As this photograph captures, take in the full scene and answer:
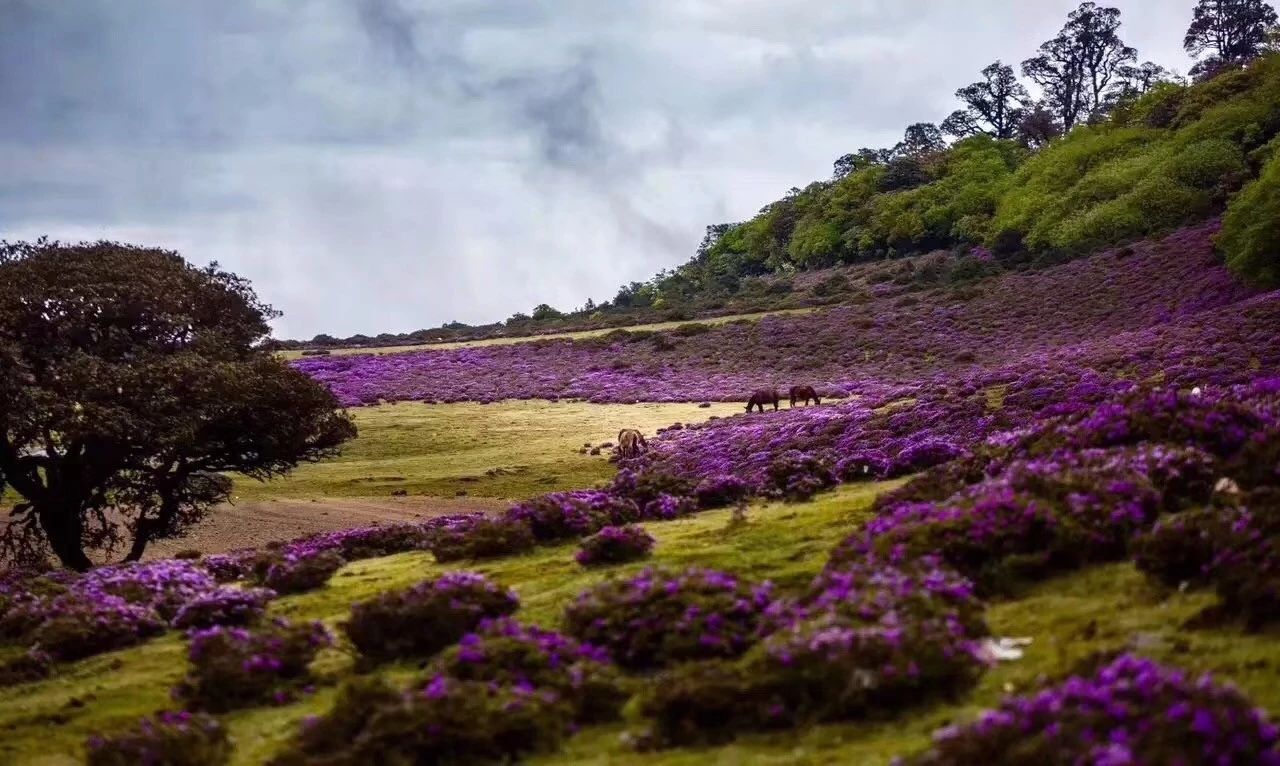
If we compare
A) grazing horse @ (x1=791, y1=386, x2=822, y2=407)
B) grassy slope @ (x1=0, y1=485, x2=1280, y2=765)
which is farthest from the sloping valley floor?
grazing horse @ (x1=791, y1=386, x2=822, y2=407)

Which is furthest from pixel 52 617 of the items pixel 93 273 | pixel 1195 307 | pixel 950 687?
pixel 1195 307

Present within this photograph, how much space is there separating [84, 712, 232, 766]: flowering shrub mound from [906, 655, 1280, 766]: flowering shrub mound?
5.69 meters

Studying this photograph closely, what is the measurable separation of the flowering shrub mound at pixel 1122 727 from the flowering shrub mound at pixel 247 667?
6714mm

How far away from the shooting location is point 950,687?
292 inches

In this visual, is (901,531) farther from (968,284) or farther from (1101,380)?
(968,284)

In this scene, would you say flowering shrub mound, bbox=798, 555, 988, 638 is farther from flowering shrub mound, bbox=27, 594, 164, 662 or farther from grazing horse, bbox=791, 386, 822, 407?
grazing horse, bbox=791, 386, 822, 407

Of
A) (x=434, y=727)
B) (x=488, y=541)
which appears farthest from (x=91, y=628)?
(x=434, y=727)

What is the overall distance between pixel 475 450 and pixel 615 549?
33.5m

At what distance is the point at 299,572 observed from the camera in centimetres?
1508

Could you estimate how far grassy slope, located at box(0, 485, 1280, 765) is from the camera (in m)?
7.07

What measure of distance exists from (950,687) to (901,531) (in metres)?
3.37

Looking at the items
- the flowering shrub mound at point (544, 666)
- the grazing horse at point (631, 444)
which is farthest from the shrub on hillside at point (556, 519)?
the grazing horse at point (631, 444)

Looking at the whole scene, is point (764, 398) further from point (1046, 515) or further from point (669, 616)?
point (669, 616)

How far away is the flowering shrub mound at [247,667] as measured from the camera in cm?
1002
